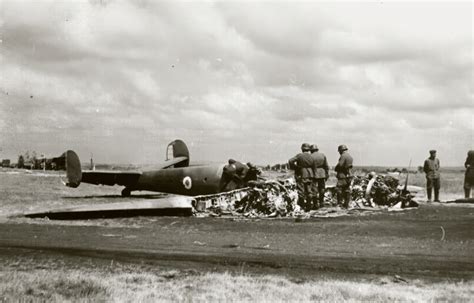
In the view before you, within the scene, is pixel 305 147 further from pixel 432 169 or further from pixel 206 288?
pixel 206 288

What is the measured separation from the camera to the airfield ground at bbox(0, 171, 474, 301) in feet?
22.0

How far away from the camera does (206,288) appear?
6910 mm

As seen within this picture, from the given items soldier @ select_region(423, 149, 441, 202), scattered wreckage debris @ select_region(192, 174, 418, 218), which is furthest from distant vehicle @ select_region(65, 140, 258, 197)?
soldier @ select_region(423, 149, 441, 202)

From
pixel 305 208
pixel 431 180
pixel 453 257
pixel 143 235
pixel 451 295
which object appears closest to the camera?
pixel 451 295

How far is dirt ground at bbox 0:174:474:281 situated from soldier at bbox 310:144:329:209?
220 cm

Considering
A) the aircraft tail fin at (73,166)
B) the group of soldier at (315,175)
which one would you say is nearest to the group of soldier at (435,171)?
the group of soldier at (315,175)

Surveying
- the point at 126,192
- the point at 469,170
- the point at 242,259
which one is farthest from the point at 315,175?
the point at 126,192

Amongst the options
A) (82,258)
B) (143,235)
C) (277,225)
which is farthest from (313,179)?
(82,258)

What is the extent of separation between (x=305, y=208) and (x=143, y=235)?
22.6ft

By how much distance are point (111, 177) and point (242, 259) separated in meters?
15.8

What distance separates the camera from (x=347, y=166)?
18.3 m

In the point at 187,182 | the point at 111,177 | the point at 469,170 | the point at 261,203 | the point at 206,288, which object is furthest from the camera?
the point at 111,177

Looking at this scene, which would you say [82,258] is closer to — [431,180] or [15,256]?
[15,256]

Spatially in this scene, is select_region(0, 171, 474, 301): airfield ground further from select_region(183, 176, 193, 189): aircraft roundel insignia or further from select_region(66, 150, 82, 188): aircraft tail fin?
select_region(66, 150, 82, 188): aircraft tail fin
